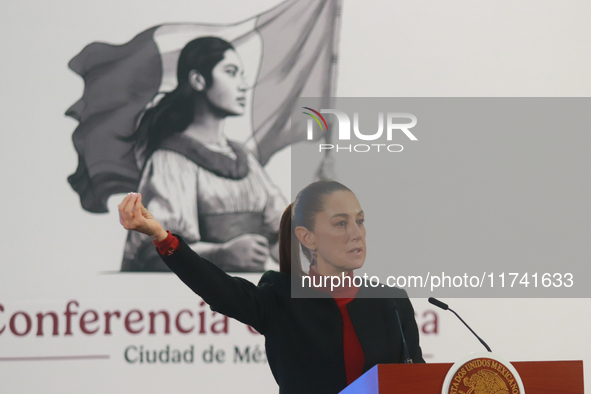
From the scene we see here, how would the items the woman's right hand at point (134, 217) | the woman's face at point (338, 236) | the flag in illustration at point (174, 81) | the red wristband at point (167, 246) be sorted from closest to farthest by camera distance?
the woman's right hand at point (134, 217), the red wristband at point (167, 246), the woman's face at point (338, 236), the flag in illustration at point (174, 81)

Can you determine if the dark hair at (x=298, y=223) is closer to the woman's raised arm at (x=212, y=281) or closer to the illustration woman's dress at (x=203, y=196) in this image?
the woman's raised arm at (x=212, y=281)

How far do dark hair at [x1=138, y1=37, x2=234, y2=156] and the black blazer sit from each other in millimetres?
1444

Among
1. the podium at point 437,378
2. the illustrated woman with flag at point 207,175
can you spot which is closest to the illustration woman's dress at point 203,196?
the illustrated woman with flag at point 207,175

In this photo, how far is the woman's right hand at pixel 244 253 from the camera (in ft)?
10.1

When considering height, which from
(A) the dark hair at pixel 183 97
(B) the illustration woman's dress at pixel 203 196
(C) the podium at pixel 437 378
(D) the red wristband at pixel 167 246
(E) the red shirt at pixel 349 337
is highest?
(A) the dark hair at pixel 183 97

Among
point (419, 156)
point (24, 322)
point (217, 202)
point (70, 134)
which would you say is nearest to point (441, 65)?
point (419, 156)

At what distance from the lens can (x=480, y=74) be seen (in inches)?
128

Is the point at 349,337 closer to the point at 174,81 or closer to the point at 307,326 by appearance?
the point at 307,326

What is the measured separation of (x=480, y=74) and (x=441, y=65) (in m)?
0.22

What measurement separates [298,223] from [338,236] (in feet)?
0.44

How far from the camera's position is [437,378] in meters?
1.19

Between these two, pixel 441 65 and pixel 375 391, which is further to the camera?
pixel 441 65

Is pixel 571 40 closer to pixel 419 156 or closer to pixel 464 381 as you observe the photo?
pixel 419 156

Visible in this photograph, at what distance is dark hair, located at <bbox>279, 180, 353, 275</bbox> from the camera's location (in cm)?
189
